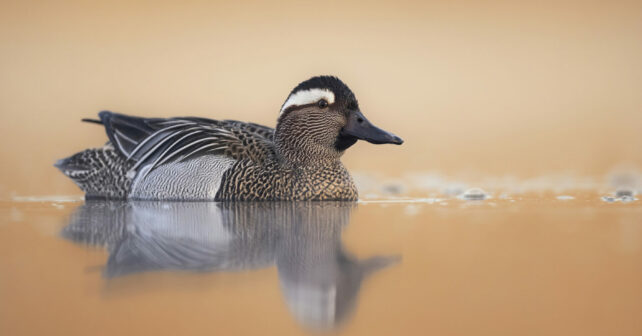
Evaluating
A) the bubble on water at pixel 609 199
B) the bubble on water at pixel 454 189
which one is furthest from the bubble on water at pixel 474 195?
the bubble on water at pixel 609 199

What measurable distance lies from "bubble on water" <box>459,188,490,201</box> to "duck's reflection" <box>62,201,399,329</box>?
1.14 m

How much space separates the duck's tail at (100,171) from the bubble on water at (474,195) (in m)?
2.97

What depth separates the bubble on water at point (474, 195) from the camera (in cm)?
624

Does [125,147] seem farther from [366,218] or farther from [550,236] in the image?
[550,236]

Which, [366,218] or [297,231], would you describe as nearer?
[297,231]

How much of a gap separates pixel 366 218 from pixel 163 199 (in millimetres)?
2185

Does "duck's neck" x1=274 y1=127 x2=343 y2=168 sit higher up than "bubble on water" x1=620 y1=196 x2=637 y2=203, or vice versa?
"duck's neck" x1=274 y1=127 x2=343 y2=168

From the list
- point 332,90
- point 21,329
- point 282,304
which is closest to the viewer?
point 21,329

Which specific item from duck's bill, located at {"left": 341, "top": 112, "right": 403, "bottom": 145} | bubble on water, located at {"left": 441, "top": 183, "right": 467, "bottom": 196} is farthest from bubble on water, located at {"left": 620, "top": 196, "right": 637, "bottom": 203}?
duck's bill, located at {"left": 341, "top": 112, "right": 403, "bottom": 145}

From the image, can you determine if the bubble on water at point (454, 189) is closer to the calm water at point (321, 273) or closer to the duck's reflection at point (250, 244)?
the duck's reflection at point (250, 244)

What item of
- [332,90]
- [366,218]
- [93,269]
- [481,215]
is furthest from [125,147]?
[93,269]

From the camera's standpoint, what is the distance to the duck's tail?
6.77 metres

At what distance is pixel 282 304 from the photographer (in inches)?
97.8

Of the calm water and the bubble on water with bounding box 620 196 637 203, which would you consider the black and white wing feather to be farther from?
the bubble on water with bounding box 620 196 637 203
